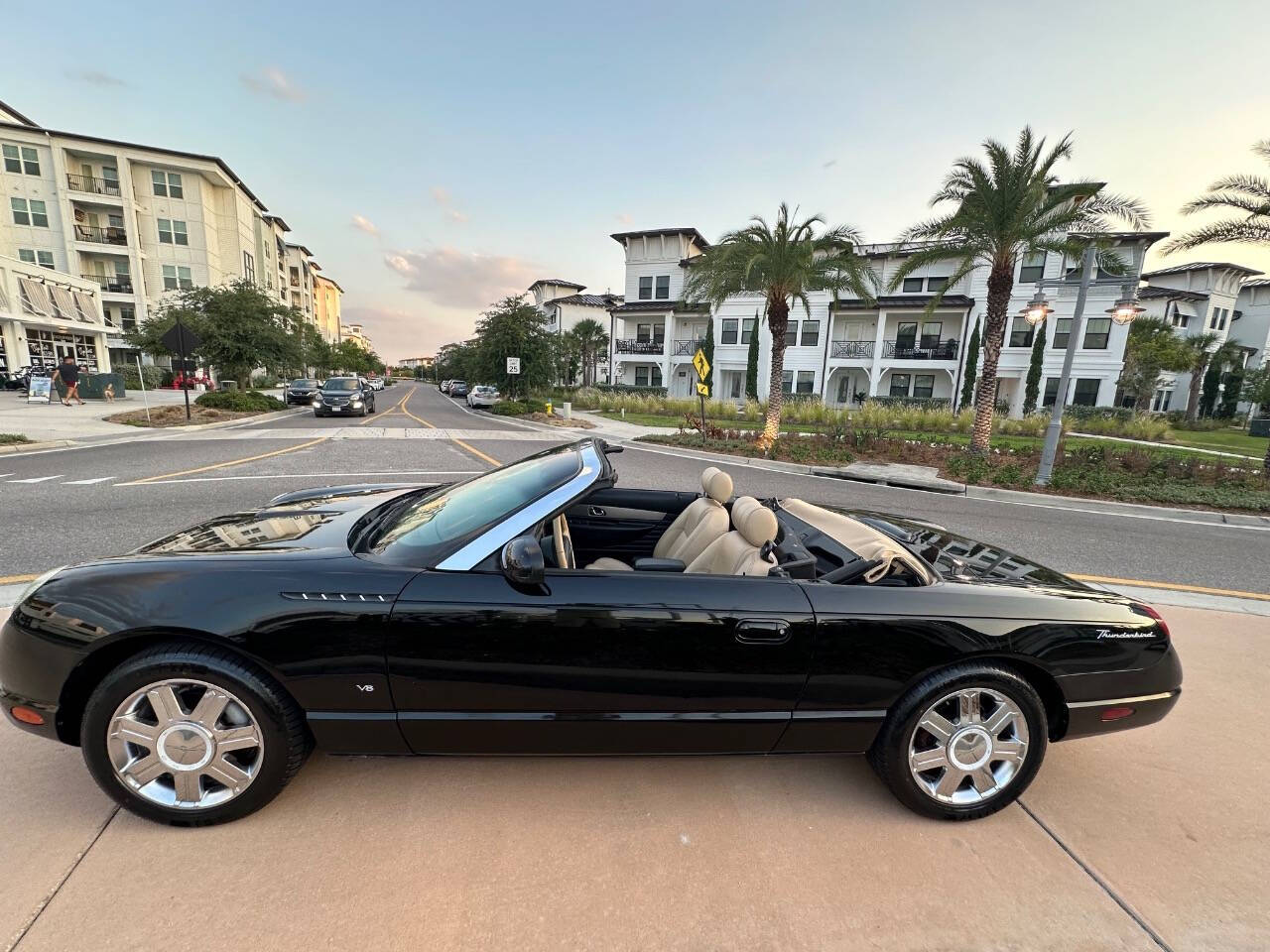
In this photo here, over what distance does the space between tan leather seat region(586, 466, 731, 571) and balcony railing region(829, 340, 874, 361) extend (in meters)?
32.4

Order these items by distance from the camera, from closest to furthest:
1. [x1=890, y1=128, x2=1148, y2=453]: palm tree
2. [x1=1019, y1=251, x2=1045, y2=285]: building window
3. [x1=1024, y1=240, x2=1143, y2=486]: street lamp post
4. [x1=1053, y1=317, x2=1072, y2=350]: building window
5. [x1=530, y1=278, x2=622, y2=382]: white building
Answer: [x1=1024, y1=240, x2=1143, y2=486]: street lamp post, [x1=890, y1=128, x2=1148, y2=453]: palm tree, [x1=1019, y1=251, x2=1045, y2=285]: building window, [x1=1053, y1=317, x2=1072, y2=350]: building window, [x1=530, y1=278, x2=622, y2=382]: white building

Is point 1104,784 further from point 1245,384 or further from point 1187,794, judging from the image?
point 1245,384

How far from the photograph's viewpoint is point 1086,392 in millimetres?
28297

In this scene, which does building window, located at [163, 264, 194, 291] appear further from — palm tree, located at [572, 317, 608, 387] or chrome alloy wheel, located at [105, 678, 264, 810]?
chrome alloy wheel, located at [105, 678, 264, 810]

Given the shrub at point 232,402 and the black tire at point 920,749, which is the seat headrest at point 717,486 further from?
the shrub at point 232,402

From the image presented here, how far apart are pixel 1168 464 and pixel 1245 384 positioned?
34910mm

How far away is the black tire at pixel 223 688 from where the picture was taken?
1941mm

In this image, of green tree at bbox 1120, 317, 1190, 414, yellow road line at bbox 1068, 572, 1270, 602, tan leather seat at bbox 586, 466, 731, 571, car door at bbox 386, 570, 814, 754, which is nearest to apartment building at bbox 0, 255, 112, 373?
tan leather seat at bbox 586, 466, 731, 571

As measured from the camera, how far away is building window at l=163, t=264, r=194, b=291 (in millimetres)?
41781

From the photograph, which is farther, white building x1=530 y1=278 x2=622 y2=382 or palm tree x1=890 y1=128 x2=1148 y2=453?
white building x1=530 y1=278 x2=622 y2=382

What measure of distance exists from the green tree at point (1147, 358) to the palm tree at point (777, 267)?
21591mm

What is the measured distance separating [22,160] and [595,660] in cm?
5841

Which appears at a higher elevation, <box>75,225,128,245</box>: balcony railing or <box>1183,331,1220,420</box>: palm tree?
<box>75,225,128,245</box>: balcony railing

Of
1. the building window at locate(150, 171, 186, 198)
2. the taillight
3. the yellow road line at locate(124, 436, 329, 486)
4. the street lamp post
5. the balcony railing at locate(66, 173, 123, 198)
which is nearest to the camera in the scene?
the taillight
